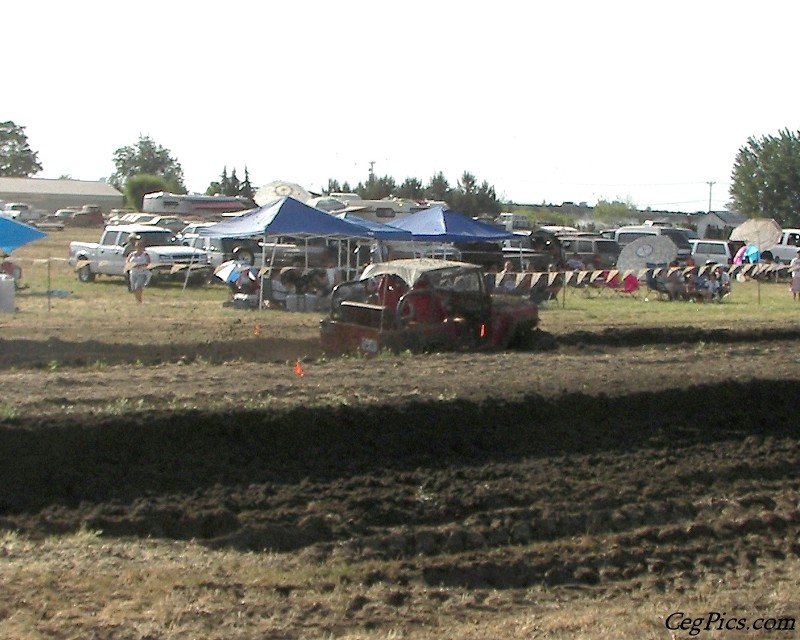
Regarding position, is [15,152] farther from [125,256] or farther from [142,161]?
[125,256]

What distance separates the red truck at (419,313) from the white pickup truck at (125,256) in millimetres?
12923

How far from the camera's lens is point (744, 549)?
28.2 feet

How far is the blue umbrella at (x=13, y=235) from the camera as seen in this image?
21547 millimetres

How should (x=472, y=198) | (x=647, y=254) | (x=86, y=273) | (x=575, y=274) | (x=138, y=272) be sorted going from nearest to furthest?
(x=138, y=272)
(x=575, y=274)
(x=86, y=273)
(x=647, y=254)
(x=472, y=198)

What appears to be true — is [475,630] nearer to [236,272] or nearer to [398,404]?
[398,404]

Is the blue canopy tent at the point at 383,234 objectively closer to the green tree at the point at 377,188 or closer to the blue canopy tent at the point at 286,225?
the blue canopy tent at the point at 286,225

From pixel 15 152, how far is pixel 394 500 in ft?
396

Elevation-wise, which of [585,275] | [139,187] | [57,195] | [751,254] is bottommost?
[585,275]

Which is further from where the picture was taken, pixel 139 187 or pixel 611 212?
pixel 611 212

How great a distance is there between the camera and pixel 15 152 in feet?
395

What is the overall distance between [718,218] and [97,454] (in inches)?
2467

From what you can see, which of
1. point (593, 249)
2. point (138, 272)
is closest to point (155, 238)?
point (138, 272)

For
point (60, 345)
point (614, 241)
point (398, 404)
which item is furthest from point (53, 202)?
point (398, 404)

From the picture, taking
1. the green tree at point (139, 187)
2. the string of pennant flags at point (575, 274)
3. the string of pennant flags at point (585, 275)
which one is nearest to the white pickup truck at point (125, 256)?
the string of pennant flags at point (575, 274)
